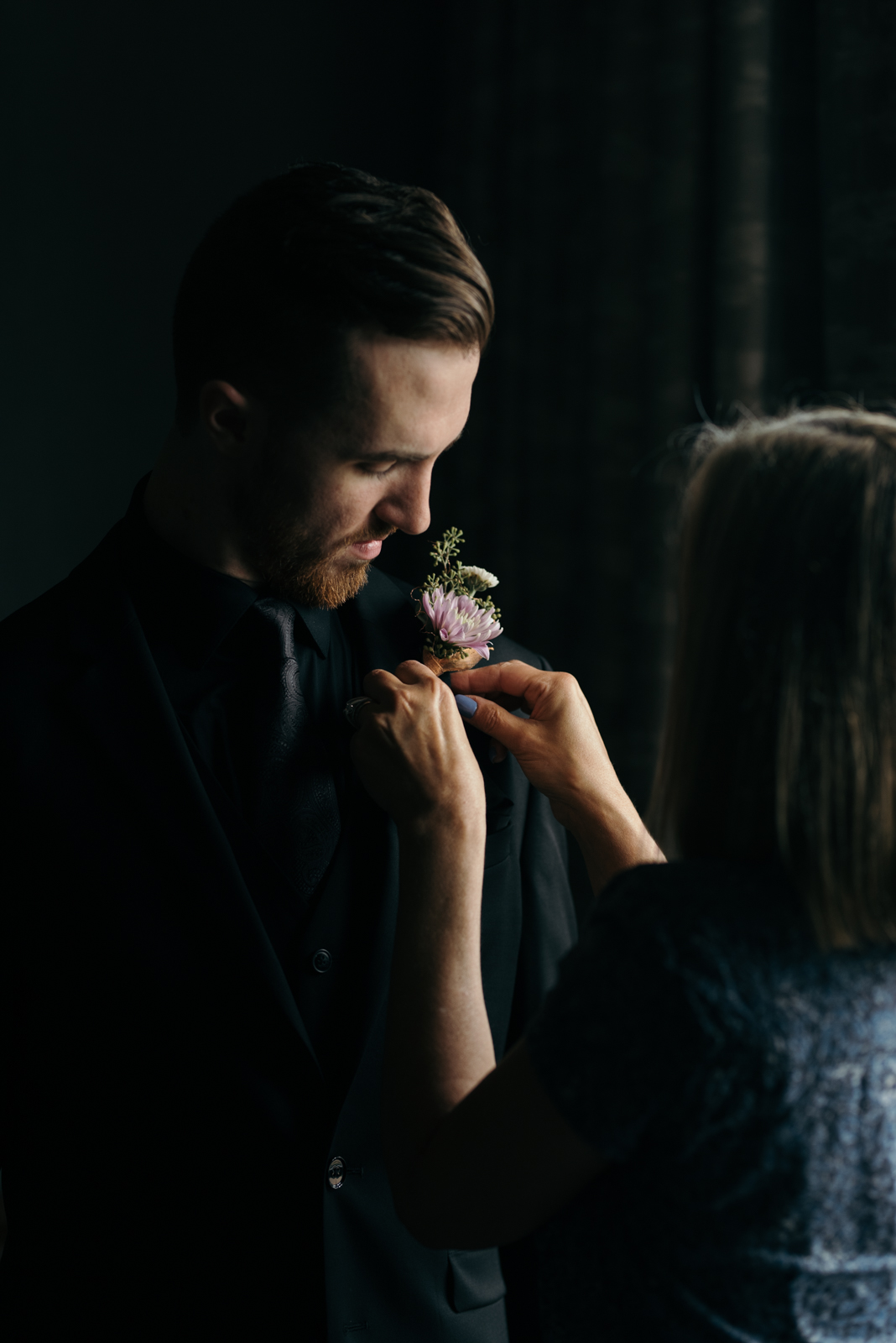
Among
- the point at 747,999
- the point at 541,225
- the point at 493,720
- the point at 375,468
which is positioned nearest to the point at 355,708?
the point at 493,720

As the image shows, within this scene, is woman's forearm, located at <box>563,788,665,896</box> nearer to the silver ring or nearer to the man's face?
the silver ring

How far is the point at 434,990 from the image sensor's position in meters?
0.88

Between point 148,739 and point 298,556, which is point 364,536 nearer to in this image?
point 298,556

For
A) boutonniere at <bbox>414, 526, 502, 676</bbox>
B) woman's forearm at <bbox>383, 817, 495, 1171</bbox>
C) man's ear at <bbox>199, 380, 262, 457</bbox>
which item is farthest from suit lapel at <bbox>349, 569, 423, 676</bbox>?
woman's forearm at <bbox>383, 817, 495, 1171</bbox>

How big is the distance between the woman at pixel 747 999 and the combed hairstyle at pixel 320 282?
48 centimetres

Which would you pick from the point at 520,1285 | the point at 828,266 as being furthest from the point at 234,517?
the point at 828,266

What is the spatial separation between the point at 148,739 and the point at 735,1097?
698 mm

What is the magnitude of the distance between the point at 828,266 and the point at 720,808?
1484 mm

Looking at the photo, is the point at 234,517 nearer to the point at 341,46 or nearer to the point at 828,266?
the point at 828,266

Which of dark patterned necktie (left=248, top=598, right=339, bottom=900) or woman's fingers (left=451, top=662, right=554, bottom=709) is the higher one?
woman's fingers (left=451, top=662, right=554, bottom=709)

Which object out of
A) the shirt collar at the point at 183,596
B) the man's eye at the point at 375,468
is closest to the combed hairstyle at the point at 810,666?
the man's eye at the point at 375,468

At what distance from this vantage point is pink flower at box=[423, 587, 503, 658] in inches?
49.5

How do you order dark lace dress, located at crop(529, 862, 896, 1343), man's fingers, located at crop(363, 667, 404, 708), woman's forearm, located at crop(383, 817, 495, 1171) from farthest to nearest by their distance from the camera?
man's fingers, located at crop(363, 667, 404, 708) → woman's forearm, located at crop(383, 817, 495, 1171) → dark lace dress, located at crop(529, 862, 896, 1343)

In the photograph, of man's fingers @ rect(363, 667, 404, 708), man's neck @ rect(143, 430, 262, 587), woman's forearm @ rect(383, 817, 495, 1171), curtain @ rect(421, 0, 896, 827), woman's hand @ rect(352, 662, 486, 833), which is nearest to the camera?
woman's forearm @ rect(383, 817, 495, 1171)
